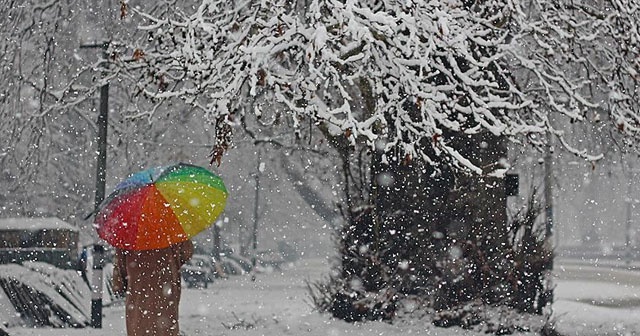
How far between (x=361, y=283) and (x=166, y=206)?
536 cm

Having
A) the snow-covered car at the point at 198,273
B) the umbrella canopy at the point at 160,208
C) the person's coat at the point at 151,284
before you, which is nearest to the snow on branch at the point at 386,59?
the umbrella canopy at the point at 160,208

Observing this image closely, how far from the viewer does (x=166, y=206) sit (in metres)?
7.39

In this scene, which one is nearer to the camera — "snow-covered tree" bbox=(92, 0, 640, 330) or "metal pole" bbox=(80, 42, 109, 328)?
"snow-covered tree" bbox=(92, 0, 640, 330)

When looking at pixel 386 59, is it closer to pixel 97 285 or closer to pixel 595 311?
pixel 97 285

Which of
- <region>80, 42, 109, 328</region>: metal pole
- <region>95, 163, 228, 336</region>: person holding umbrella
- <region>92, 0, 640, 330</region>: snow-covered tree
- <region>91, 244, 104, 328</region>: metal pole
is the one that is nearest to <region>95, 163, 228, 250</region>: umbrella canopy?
<region>95, 163, 228, 336</region>: person holding umbrella

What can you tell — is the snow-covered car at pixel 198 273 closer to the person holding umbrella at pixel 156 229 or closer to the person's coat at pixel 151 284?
the person's coat at pixel 151 284

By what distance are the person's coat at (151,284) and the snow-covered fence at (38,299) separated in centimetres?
615

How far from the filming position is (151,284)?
7820mm

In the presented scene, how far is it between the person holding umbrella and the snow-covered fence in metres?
6.28

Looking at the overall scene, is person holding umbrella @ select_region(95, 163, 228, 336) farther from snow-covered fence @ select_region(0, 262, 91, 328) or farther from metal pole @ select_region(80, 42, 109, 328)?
snow-covered fence @ select_region(0, 262, 91, 328)

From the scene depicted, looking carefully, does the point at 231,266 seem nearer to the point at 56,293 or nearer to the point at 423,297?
the point at 56,293

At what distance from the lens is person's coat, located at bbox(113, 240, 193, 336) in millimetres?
7750

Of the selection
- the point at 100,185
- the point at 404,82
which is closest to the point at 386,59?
the point at 404,82

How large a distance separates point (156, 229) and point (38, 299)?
7.96m
